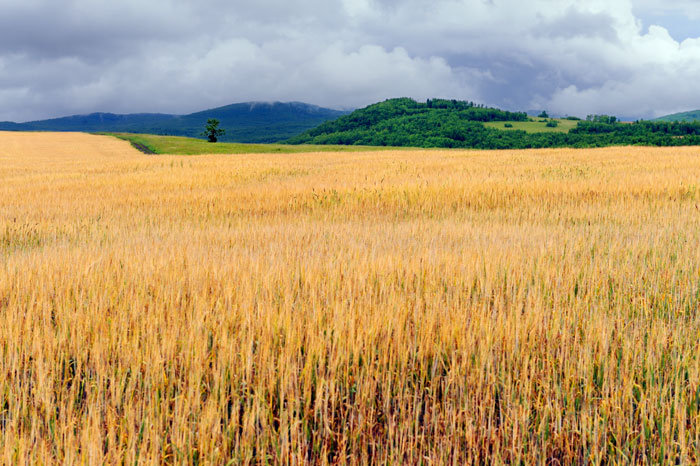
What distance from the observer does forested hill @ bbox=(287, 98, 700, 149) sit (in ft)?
343

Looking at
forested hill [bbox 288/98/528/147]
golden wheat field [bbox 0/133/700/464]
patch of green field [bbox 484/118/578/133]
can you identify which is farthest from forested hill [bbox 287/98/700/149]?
golden wheat field [bbox 0/133/700/464]

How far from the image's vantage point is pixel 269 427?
2289 mm

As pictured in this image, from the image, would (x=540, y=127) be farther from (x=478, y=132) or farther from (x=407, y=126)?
(x=407, y=126)

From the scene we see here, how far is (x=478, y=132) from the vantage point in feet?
422

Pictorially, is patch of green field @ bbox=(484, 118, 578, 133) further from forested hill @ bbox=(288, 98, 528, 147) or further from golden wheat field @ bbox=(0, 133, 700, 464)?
golden wheat field @ bbox=(0, 133, 700, 464)

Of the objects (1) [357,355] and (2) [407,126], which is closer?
(1) [357,355]

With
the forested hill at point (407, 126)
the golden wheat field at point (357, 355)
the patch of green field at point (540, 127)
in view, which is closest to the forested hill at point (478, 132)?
the forested hill at point (407, 126)

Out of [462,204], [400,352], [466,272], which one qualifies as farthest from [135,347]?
[462,204]

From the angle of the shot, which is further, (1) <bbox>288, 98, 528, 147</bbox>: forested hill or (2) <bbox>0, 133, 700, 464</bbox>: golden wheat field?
(1) <bbox>288, 98, 528, 147</bbox>: forested hill

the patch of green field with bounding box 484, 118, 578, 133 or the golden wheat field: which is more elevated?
the patch of green field with bounding box 484, 118, 578, 133

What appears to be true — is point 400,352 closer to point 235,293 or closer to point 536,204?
point 235,293

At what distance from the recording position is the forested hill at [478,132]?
343 feet

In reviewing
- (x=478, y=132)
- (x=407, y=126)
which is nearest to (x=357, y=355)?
(x=478, y=132)

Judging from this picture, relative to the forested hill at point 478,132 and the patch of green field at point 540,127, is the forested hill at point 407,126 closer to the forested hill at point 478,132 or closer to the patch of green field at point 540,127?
the forested hill at point 478,132
